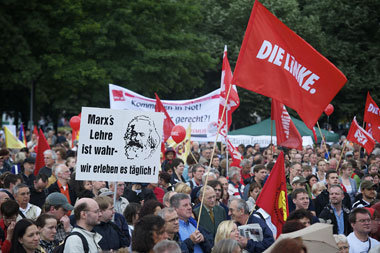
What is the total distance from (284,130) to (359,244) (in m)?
5.63

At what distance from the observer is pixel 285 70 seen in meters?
8.96

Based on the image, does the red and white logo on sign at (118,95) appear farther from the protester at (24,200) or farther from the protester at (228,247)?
the protester at (228,247)

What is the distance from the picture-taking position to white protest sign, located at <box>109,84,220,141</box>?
1867 cm

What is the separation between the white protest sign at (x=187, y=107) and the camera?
18.7 m

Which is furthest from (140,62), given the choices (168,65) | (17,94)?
(17,94)

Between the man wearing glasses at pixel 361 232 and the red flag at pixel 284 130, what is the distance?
4.97 m

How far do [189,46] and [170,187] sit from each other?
28019 mm

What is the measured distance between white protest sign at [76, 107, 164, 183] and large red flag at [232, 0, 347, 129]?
165 cm

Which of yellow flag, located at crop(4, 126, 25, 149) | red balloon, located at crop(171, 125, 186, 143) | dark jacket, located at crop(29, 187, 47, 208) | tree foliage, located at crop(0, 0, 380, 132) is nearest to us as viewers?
dark jacket, located at crop(29, 187, 47, 208)

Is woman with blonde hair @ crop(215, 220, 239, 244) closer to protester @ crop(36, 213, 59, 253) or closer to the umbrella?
the umbrella

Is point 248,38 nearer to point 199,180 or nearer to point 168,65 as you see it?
point 199,180

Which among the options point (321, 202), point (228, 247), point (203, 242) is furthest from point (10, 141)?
point (228, 247)

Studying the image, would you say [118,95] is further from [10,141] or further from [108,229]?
[108,229]

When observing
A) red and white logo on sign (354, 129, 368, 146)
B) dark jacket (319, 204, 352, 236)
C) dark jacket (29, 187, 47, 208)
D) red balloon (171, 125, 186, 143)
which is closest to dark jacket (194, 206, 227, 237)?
dark jacket (319, 204, 352, 236)
